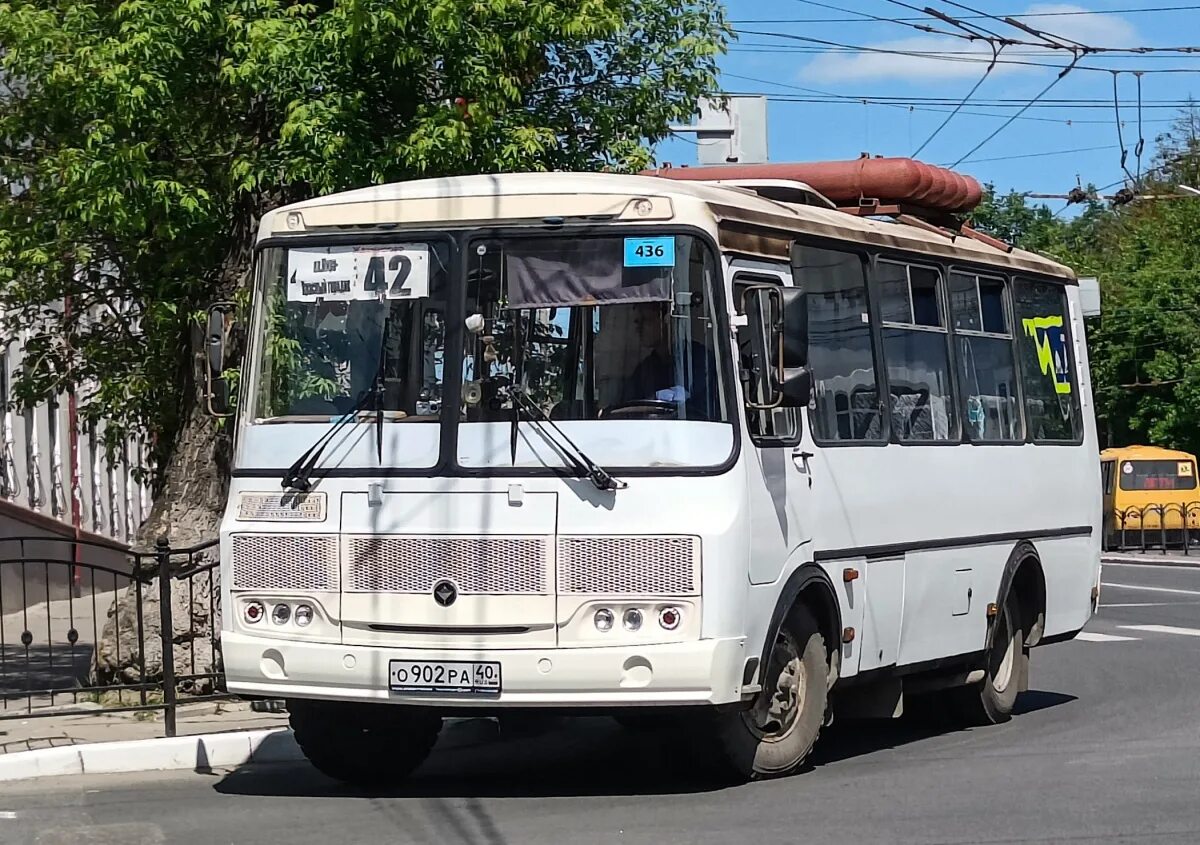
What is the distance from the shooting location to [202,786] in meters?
10.1

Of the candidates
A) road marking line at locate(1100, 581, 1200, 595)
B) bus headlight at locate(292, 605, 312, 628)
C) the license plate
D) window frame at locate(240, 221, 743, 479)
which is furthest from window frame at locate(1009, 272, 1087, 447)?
road marking line at locate(1100, 581, 1200, 595)

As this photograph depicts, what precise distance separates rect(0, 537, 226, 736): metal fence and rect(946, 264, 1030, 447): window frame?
4.58 m

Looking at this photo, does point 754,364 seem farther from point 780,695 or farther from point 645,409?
point 780,695

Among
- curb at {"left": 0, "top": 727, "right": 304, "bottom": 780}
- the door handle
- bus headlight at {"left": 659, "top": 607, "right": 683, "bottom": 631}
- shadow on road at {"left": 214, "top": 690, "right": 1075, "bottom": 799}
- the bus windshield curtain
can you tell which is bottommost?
shadow on road at {"left": 214, "top": 690, "right": 1075, "bottom": 799}

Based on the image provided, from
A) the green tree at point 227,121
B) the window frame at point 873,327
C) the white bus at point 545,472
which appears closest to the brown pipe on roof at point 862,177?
the green tree at point 227,121

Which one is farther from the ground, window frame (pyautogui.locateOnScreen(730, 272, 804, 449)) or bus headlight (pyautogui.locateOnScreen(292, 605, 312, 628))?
window frame (pyautogui.locateOnScreen(730, 272, 804, 449))

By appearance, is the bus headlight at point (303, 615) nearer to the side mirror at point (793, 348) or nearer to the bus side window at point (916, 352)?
the side mirror at point (793, 348)

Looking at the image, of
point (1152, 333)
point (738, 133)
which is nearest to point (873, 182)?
point (738, 133)

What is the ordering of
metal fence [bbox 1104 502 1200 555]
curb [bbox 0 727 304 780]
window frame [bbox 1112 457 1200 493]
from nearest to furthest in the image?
1. curb [bbox 0 727 304 780]
2. metal fence [bbox 1104 502 1200 555]
3. window frame [bbox 1112 457 1200 493]

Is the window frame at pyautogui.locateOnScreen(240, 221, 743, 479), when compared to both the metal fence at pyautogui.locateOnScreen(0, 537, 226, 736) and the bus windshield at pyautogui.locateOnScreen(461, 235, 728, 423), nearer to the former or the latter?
the bus windshield at pyautogui.locateOnScreen(461, 235, 728, 423)

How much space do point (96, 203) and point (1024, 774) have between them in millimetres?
6621

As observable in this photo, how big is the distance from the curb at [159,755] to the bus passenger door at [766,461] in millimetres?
3290

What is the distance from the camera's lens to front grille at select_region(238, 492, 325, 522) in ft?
30.5

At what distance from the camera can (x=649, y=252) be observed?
9.13 meters
